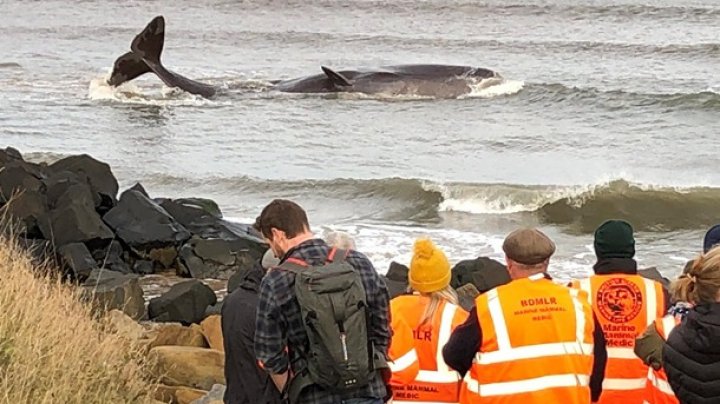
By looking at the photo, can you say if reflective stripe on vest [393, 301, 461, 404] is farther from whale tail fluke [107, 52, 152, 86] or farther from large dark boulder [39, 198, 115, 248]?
whale tail fluke [107, 52, 152, 86]

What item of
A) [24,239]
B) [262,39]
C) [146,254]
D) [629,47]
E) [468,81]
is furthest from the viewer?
[262,39]

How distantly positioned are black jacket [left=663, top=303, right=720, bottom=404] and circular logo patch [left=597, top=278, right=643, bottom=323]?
789mm

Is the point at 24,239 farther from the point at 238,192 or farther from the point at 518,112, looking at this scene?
the point at 518,112

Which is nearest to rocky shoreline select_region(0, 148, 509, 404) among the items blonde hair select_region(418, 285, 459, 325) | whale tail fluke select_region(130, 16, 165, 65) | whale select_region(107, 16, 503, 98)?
blonde hair select_region(418, 285, 459, 325)

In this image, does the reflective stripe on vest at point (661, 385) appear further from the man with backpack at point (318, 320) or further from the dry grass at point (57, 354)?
the dry grass at point (57, 354)

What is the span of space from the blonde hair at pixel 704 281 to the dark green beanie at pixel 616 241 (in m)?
0.84

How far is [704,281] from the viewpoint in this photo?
512cm

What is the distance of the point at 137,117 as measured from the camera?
87.8 ft

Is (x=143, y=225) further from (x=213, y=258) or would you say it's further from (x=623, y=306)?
(x=623, y=306)

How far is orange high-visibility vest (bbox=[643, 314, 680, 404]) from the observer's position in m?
5.56

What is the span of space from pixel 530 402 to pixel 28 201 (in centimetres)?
971

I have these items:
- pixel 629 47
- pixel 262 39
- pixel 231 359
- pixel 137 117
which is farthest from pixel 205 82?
pixel 231 359

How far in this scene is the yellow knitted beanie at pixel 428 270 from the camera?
5.90 m

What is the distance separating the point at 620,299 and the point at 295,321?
1.77 meters
